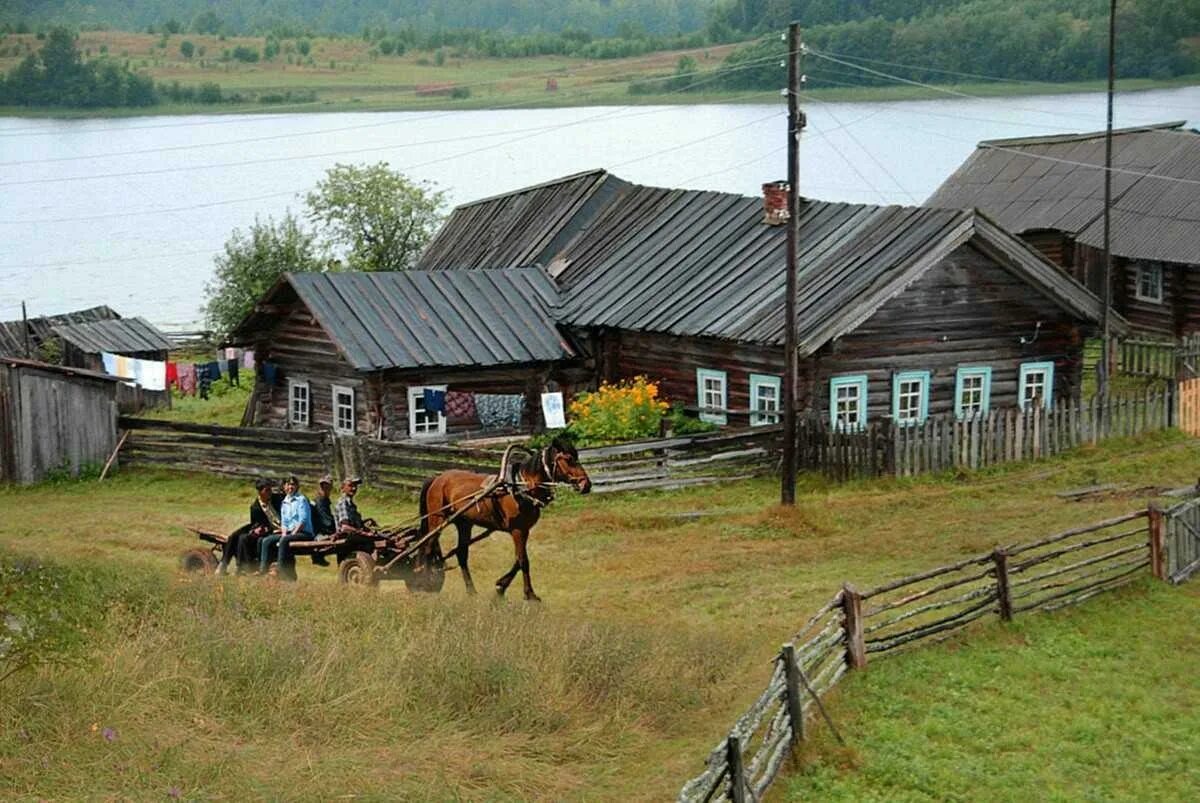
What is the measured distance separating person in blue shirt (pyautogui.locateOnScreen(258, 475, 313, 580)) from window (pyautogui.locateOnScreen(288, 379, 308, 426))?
14414 mm

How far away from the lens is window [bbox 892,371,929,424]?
3212cm

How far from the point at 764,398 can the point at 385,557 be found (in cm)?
1258

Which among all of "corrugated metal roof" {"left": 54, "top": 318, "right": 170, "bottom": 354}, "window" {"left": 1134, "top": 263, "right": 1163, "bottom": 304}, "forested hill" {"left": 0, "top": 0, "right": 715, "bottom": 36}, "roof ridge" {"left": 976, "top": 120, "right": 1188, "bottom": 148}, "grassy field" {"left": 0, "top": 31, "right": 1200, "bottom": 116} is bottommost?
"corrugated metal roof" {"left": 54, "top": 318, "right": 170, "bottom": 354}

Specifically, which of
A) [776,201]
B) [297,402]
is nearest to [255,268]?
[297,402]

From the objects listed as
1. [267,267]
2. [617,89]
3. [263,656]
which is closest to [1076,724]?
[263,656]

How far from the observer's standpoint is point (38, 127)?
128 m

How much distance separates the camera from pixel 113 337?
46.1m

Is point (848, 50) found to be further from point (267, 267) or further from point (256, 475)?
point (256, 475)

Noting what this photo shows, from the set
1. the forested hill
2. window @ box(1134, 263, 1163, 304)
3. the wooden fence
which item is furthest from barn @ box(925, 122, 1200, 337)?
the forested hill

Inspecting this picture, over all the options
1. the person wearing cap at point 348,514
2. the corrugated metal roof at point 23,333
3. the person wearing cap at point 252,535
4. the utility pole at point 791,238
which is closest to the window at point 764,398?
the utility pole at point 791,238

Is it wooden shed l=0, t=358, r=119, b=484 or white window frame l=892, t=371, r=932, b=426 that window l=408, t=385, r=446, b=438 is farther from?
white window frame l=892, t=371, r=932, b=426

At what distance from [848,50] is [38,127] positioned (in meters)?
60.2

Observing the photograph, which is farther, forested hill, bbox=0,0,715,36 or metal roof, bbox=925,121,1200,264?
forested hill, bbox=0,0,715,36

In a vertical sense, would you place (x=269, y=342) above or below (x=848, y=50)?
below
